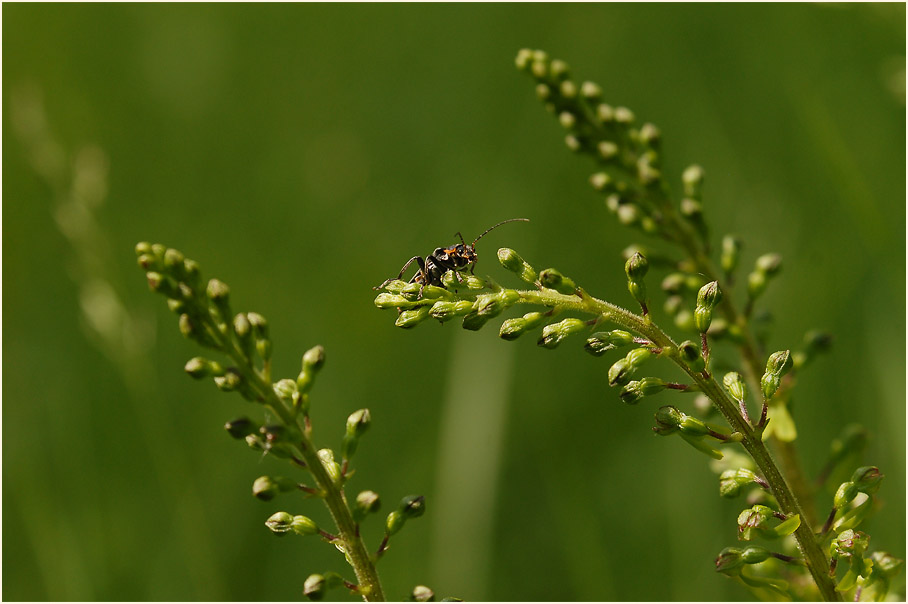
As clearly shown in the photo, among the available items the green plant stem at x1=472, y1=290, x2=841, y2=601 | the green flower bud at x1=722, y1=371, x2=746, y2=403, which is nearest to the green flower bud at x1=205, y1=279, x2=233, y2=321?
the green plant stem at x1=472, y1=290, x2=841, y2=601

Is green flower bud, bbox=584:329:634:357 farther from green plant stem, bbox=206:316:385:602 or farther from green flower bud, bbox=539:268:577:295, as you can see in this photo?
green plant stem, bbox=206:316:385:602

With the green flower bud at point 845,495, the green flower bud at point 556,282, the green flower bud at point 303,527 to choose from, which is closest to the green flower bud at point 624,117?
the green flower bud at point 556,282

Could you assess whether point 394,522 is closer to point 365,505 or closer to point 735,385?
point 365,505

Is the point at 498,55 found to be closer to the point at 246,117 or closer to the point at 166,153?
the point at 246,117

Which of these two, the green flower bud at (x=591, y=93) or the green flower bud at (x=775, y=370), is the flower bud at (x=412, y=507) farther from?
the green flower bud at (x=591, y=93)

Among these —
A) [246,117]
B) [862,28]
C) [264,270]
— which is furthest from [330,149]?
[862,28]

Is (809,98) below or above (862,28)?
below
